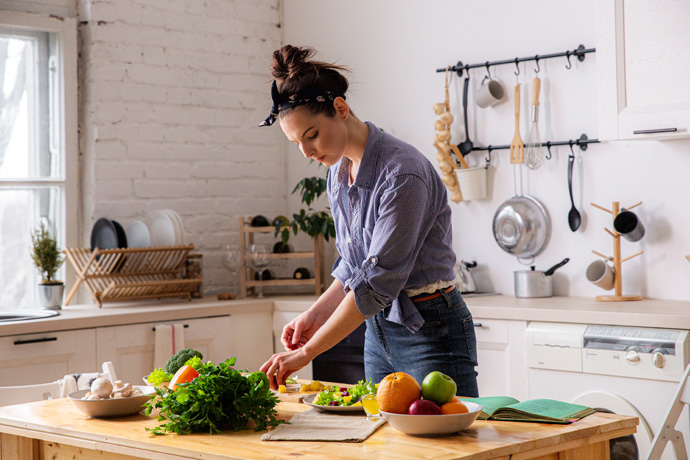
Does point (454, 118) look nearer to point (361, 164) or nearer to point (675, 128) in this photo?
point (675, 128)

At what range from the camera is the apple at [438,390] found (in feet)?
5.35

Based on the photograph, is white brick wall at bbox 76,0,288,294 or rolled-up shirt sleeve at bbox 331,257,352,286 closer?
rolled-up shirt sleeve at bbox 331,257,352,286

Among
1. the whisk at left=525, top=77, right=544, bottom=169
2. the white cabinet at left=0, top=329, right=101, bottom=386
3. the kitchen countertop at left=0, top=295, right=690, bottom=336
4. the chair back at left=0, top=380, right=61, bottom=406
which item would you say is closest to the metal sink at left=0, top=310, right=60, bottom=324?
the kitchen countertop at left=0, top=295, right=690, bottom=336

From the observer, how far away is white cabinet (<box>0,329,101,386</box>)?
3.22m

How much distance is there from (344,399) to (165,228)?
238 centimetres

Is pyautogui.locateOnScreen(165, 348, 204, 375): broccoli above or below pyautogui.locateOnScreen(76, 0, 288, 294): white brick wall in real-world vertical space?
below


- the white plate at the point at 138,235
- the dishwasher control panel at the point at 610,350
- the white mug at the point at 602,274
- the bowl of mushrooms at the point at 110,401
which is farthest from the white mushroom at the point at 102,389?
the white mug at the point at 602,274

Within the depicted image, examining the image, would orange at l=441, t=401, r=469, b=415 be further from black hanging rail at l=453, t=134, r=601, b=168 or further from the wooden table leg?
black hanging rail at l=453, t=134, r=601, b=168

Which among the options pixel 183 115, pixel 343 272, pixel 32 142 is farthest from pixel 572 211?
pixel 32 142

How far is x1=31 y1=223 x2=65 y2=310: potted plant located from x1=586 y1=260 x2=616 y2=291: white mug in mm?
2266

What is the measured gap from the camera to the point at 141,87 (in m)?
4.25

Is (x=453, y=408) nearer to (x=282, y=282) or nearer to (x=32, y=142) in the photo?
(x=282, y=282)

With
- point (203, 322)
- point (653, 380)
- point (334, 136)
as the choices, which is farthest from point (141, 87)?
point (653, 380)

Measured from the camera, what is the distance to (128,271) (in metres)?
3.89
